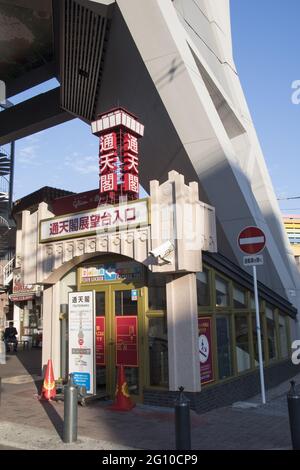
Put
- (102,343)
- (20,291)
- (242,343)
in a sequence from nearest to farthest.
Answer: (102,343)
(242,343)
(20,291)

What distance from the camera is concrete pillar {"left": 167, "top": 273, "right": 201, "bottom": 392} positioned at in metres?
8.67

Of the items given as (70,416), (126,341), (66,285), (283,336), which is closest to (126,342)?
(126,341)

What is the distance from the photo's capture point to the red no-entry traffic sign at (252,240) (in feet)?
31.4

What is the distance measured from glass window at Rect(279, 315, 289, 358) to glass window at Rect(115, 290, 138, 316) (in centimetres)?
564

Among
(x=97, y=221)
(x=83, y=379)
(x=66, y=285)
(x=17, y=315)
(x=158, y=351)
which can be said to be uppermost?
(x=97, y=221)

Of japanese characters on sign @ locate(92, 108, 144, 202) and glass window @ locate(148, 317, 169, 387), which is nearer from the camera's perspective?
glass window @ locate(148, 317, 169, 387)

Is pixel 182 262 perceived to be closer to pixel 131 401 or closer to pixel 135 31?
pixel 131 401

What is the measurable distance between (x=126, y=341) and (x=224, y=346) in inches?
89.1

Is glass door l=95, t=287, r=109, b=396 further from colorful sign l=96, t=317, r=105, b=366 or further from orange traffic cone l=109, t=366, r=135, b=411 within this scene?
orange traffic cone l=109, t=366, r=135, b=411

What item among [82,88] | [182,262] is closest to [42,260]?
[182,262]

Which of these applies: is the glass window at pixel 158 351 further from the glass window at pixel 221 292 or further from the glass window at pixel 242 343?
the glass window at pixel 242 343

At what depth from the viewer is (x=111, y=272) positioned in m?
10.4

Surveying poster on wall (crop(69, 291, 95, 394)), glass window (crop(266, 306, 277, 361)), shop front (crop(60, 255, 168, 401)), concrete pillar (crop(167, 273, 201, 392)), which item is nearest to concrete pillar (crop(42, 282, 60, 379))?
shop front (crop(60, 255, 168, 401))

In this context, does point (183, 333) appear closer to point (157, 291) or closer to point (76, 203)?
point (157, 291)
